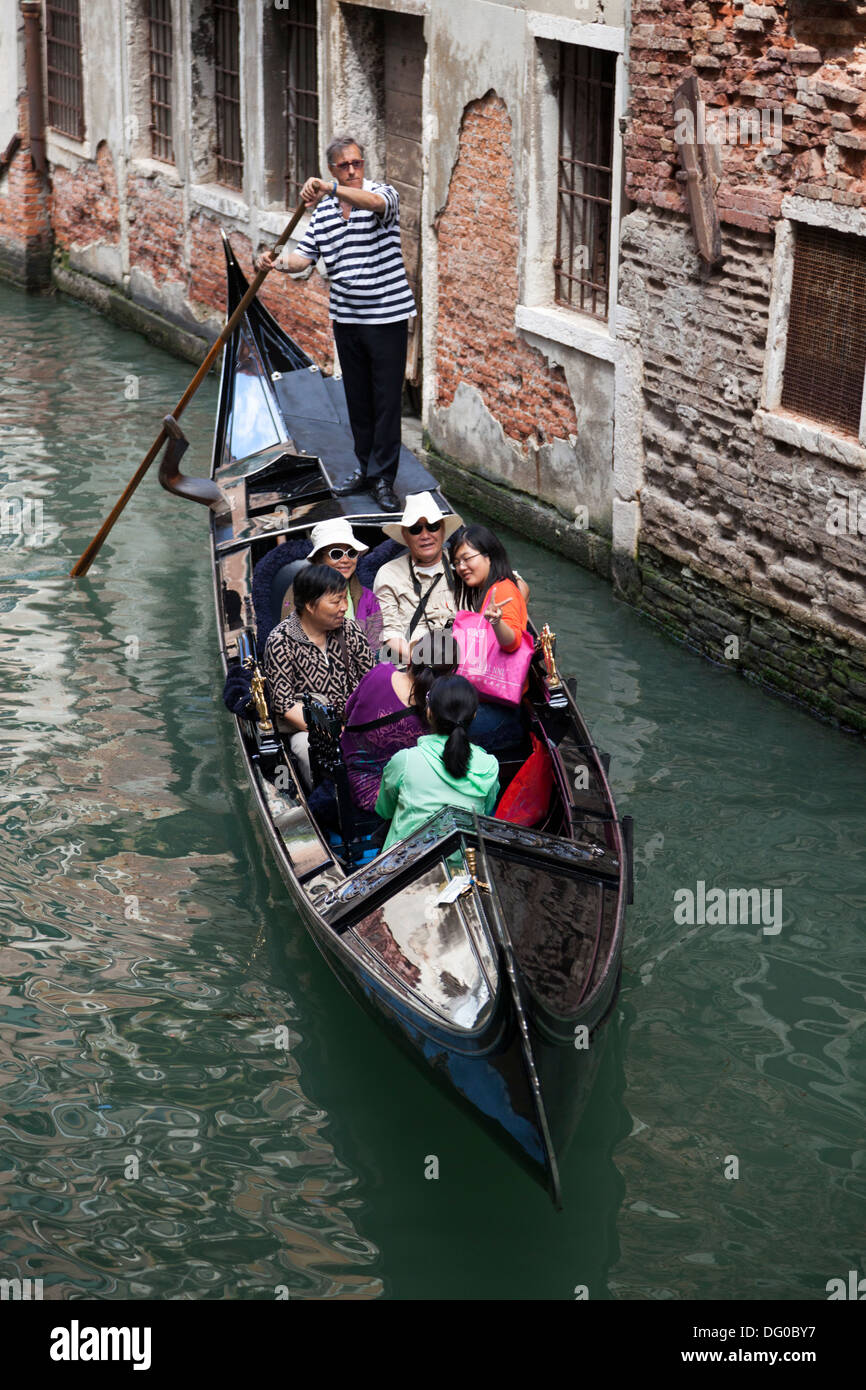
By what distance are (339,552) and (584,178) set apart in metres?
2.88

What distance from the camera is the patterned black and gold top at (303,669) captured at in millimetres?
5004

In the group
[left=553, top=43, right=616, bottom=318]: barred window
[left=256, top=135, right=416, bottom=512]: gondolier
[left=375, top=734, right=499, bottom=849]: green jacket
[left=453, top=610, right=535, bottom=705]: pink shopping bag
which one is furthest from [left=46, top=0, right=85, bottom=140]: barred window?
[left=375, top=734, right=499, bottom=849]: green jacket

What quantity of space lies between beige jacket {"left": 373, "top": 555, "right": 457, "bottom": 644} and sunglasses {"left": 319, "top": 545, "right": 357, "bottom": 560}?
15cm

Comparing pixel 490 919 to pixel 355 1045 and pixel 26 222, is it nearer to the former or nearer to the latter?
pixel 355 1045

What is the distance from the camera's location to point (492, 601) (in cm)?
511

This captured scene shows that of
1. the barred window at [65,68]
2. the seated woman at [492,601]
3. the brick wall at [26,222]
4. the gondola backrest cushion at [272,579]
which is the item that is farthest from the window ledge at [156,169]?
the seated woman at [492,601]

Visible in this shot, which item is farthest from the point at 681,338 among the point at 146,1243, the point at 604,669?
the point at 146,1243

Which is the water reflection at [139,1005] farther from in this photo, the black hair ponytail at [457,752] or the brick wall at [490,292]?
the brick wall at [490,292]

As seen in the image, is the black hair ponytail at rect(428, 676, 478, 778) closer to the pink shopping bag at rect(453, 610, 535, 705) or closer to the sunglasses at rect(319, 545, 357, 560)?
the pink shopping bag at rect(453, 610, 535, 705)

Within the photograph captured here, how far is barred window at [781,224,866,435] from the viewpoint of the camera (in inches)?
222

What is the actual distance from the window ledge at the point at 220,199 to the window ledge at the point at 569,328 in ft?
10.6

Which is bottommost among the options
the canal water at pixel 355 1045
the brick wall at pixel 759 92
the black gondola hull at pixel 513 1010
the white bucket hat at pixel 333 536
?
the canal water at pixel 355 1045

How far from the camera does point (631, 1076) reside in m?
4.21

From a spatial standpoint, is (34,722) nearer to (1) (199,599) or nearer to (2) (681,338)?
(1) (199,599)
